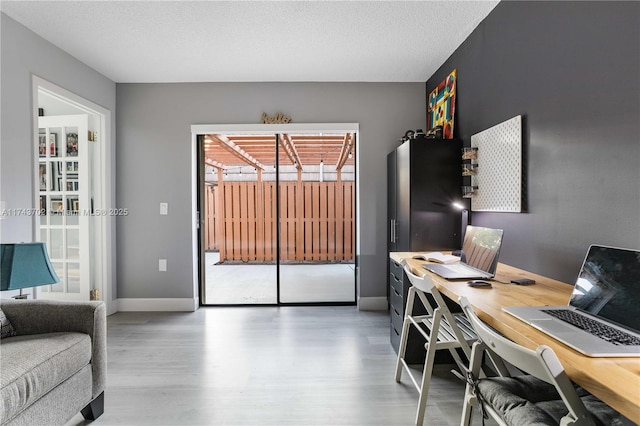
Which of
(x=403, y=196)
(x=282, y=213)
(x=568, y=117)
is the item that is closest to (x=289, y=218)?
(x=282, y=213)

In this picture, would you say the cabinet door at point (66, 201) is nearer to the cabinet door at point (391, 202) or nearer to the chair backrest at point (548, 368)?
the cabinet door at point (391, 202)

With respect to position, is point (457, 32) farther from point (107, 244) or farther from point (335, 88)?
point (107, 244)

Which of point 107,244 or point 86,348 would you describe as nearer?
point 86,348

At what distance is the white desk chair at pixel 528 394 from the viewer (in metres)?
0.80

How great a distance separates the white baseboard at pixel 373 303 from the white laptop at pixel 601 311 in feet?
8.27

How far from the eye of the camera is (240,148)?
13.5 ft

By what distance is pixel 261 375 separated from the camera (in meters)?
2.23

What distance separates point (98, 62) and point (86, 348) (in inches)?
108

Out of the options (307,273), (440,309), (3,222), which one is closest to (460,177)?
(440,309)

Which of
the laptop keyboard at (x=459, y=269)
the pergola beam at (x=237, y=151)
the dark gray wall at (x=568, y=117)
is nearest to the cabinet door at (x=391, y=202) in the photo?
the dark gray wall at (x=568, y=117)

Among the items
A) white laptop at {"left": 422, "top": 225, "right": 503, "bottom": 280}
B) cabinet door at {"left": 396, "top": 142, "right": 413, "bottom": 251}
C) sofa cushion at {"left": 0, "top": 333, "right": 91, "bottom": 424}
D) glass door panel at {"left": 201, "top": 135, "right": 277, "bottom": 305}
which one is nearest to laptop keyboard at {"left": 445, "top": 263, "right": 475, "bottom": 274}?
white laptop at {"left": 422, "top": 225, "right": 503, "bottom": 280}

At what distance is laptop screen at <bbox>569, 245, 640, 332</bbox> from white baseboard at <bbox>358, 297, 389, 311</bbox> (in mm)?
2539

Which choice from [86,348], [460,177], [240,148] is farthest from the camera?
[240,148]

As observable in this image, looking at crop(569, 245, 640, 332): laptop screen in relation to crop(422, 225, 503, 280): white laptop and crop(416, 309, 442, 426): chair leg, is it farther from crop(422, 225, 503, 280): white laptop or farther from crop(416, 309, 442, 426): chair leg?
crop(416, 309, 442, 426): chair leg
